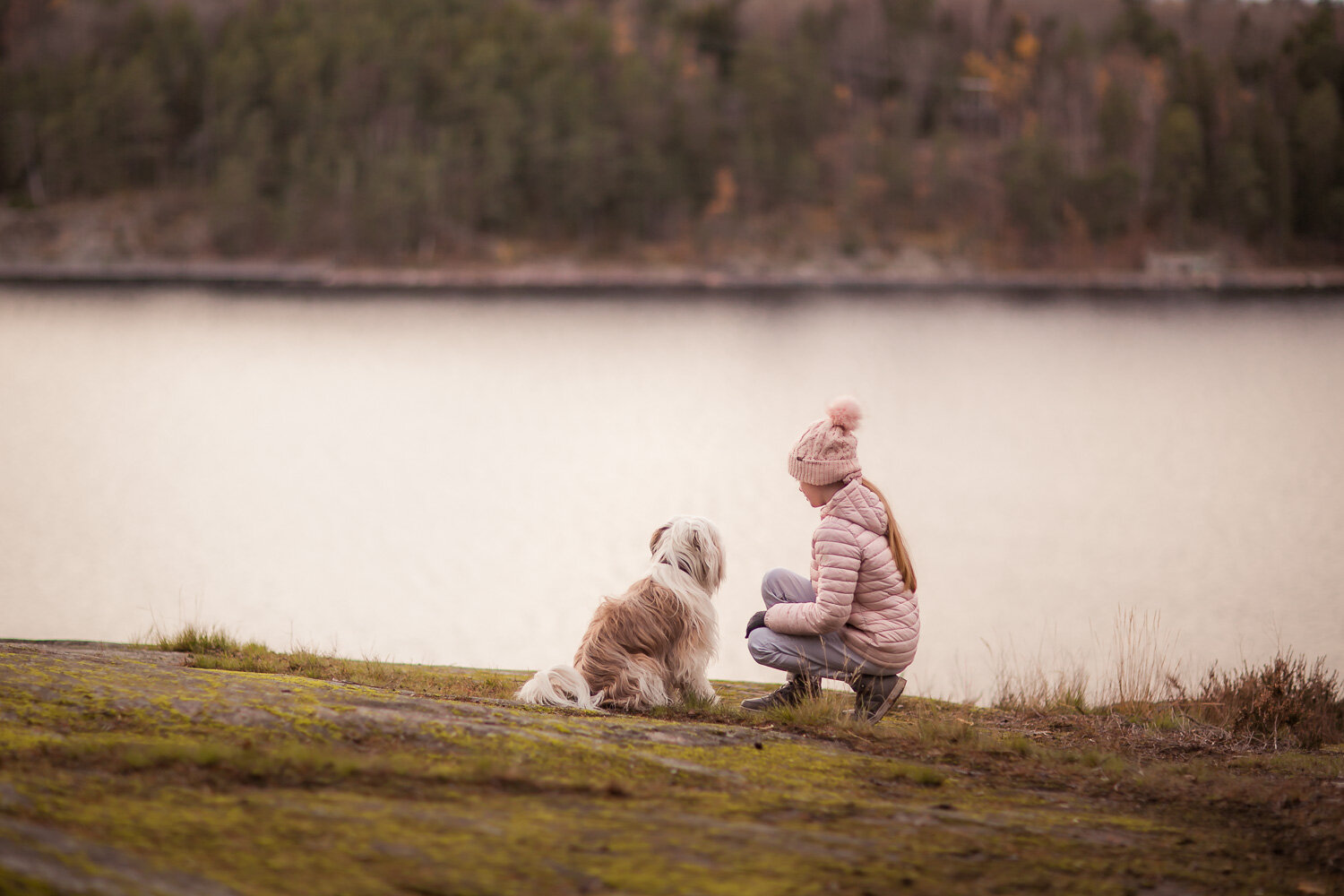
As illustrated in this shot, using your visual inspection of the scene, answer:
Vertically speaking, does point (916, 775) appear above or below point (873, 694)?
below

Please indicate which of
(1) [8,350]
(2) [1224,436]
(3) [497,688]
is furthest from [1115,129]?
(3) [497,688]

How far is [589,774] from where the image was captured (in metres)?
3.79

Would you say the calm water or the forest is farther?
the forest

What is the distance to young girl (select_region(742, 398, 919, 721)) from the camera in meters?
5.27

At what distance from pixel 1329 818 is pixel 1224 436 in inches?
1141

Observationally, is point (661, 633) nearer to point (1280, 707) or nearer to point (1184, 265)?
point (1280, 707)

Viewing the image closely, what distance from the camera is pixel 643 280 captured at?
269 feet

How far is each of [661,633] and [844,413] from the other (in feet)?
5.05

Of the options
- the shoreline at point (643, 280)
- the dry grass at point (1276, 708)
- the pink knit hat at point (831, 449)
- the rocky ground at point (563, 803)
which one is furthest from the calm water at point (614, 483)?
the shoreline at point (643, 280)

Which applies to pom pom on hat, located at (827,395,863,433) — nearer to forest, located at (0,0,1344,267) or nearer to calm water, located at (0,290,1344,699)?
calm water, located at (0,290,1344,699)

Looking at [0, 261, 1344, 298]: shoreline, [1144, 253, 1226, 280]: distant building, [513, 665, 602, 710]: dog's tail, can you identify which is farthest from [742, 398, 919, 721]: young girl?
[1144, 253, 1226, 280]: distant building

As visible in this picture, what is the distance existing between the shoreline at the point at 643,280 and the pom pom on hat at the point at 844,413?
2846 inches

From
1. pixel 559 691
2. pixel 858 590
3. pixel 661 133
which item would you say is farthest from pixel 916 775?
pixel 661 133

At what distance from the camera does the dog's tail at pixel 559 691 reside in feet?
17.7
